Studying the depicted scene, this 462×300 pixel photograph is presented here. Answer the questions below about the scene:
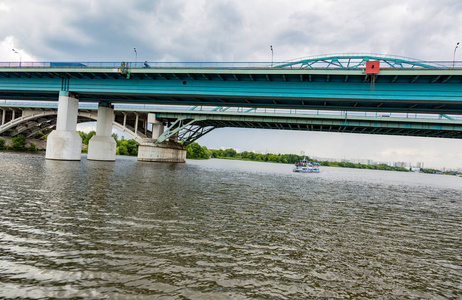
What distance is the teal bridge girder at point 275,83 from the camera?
91.5 feet

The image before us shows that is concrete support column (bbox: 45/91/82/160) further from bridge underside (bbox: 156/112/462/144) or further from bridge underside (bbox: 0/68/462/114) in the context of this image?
bridge underside (bbox: 156/112/462/144)

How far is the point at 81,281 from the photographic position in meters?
4.84

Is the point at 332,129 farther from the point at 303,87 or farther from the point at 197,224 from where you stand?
the point at 197,224

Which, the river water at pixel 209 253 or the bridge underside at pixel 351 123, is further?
the bridge underside at pixel 351 123

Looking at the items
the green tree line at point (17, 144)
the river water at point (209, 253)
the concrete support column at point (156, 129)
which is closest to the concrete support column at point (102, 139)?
the concrete support column at point (156, 129)

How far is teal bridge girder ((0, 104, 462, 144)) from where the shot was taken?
152 feet

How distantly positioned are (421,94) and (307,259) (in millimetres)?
28842

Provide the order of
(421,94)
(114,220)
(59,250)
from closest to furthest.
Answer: (59,250)
(114,220)
(421,94)

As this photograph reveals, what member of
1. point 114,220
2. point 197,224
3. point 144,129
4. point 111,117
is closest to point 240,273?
point 197,224

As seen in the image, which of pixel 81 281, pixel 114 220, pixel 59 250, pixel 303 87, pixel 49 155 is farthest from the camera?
pixel 49 155

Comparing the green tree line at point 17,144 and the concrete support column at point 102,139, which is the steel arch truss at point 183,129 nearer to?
the concrete support column at point 102,139

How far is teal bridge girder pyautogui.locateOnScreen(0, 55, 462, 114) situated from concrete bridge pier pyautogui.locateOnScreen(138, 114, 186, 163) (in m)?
17.6

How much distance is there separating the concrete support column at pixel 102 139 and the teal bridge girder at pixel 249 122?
37.6ft

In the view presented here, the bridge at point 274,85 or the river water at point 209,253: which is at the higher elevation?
the bridge at point 274,85
